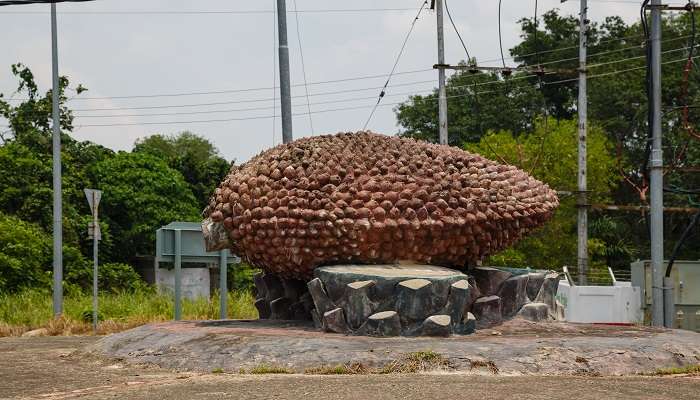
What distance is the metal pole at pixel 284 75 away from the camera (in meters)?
19.3

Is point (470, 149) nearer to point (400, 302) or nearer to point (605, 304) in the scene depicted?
point (605, 304)

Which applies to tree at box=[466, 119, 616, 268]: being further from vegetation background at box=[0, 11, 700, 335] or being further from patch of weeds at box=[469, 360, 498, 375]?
patch of weeds at box=[469, 360, 498, 375]

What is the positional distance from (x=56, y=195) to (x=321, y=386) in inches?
606

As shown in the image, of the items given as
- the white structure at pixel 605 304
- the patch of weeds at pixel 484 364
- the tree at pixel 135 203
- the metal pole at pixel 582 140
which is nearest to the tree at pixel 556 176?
the metal pole at pixel 582 140

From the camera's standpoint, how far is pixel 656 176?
16203mm

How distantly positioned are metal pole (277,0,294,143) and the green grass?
493cm

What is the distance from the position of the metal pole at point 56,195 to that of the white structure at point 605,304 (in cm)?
1128

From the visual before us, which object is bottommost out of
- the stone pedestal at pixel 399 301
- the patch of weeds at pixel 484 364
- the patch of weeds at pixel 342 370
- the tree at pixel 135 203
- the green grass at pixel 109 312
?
the green grass at pixel 109 312

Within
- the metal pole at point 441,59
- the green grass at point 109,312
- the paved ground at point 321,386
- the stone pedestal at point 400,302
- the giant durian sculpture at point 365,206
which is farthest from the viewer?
the metal pole at point 441,59

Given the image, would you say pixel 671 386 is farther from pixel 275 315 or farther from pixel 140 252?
pixel 140 252

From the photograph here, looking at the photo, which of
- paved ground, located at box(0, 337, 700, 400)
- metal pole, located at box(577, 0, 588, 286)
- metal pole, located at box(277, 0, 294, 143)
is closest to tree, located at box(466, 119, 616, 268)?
metal pole, located at box(577, 0, 588, 286)

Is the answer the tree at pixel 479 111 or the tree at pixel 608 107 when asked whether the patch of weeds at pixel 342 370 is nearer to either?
the tree at pixel 608 107

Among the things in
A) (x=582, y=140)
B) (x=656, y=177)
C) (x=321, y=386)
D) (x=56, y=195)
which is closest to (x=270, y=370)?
(x=321, y=386)

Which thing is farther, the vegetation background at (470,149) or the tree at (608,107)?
the tree at (608,107)
